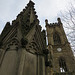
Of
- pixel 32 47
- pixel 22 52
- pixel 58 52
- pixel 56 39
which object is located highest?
pixel 56 39

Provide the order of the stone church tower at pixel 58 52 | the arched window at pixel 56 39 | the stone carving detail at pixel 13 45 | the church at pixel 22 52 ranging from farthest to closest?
the arched window at pixel 56 39, the stone church tower at pixel 58 52, the stone carving detail at pixel 13 45, the church at pixel 22 52

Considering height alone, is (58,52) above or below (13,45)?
above

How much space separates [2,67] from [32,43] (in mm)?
1554

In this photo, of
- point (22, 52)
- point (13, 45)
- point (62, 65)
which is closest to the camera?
point (22, 52)

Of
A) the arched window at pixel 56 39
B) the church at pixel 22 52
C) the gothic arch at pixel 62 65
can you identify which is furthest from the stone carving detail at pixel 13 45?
the arched window at pixel 56 39

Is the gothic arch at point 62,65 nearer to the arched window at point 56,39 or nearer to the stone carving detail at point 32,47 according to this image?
the arched window at point 56,39

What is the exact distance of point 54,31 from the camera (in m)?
28.7

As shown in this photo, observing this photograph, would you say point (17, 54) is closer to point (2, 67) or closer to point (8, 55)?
point (8, 55)

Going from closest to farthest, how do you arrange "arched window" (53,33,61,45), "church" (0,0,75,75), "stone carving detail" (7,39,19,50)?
"church" (0,0,75,75) < "stone carving detail" (7,39,19,50) < "arched window" (53,33,61,45)

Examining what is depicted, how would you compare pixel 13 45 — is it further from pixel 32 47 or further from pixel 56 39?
pixel 56 39

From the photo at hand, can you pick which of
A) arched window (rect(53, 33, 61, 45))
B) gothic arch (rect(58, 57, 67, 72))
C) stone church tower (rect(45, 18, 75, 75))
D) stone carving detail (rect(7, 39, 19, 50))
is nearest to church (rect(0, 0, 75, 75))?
stone carving detail (rect(7, 39, 19, 50))

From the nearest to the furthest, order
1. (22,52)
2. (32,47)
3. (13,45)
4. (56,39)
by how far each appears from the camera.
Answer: (22,52) < (13,45) < (32,47) < (56,39)

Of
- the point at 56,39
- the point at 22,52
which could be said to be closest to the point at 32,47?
the point at 22,52

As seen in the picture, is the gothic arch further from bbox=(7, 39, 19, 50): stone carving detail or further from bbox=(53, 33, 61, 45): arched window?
bbox=(7, 39, 19, 50): stone carving detail
